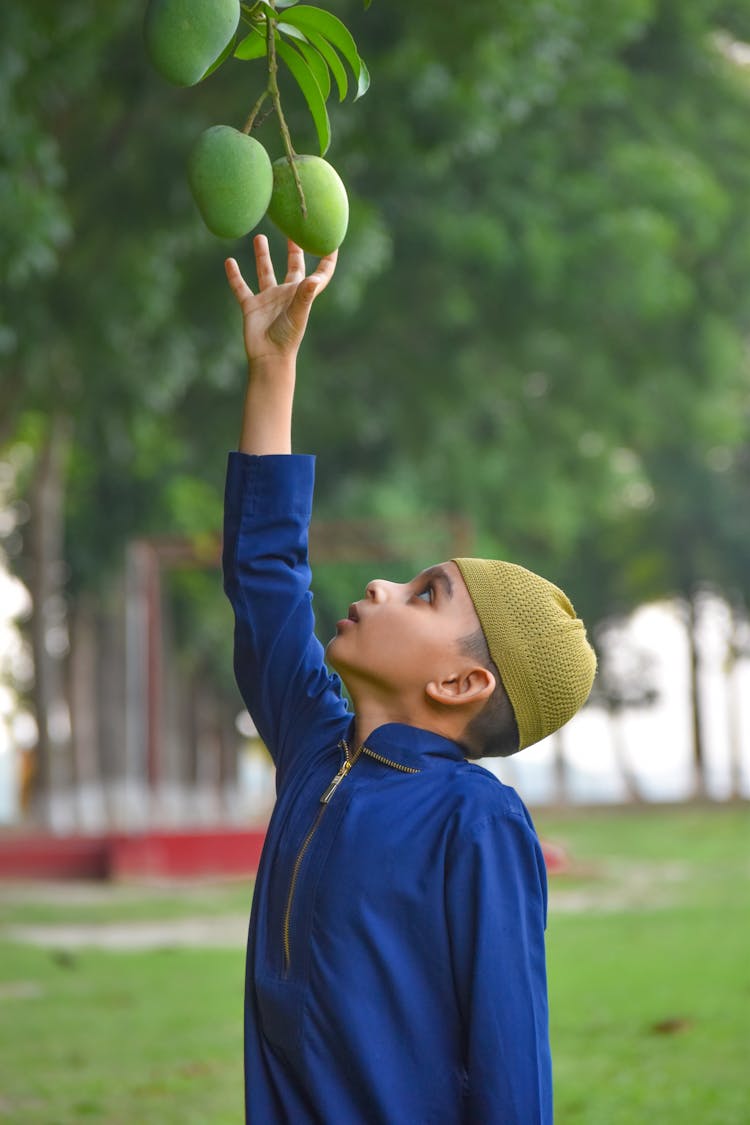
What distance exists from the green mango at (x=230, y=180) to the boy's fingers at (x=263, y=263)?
355 mm

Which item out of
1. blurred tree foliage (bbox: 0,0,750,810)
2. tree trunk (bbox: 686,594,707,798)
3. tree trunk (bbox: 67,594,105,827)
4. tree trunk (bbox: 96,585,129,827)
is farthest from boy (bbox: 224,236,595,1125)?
tree trunk (bbox: 686,594,707,798)

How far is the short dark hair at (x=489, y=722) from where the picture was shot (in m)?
2.14

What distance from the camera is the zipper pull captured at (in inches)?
83.0

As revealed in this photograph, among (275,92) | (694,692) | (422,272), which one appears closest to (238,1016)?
(275,92)

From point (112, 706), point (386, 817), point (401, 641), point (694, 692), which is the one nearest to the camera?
point (386, 817)

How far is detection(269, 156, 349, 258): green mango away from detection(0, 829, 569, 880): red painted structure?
525 inches

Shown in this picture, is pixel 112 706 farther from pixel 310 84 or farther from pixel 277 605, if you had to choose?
pixel 310 84

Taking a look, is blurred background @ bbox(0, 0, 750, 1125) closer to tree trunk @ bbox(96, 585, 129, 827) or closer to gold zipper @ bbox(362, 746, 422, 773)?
tree trunk @ bbox(96, 585, 129, 827)

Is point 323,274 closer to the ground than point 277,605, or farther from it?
farther from it

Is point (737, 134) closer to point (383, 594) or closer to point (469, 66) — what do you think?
point (469, 66)

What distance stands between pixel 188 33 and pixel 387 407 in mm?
16837

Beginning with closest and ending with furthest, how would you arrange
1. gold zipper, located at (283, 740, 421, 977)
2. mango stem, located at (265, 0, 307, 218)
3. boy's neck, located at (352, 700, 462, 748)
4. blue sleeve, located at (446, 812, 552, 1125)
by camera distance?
1. mango stem, located at (265, 0, 307, 218)
2. blue sleeve, located at (446, 812, 552, 1125)
3. gold zipper, located at (283, 740, 421, 977)
4. boy's neck, located at (352, 700, 462, 748)

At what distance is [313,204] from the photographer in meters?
1.84

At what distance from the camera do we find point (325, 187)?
1.85 meters
